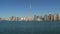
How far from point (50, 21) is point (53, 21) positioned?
323 centimetres

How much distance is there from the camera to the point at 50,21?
14125cm

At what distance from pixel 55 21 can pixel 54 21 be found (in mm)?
1904

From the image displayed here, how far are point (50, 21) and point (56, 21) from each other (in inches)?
242

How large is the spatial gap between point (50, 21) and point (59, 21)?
704 centimetres

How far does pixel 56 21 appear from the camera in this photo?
475 ft

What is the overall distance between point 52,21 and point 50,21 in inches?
126

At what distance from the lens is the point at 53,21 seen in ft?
470

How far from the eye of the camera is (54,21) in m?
143

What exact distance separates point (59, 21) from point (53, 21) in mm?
6302

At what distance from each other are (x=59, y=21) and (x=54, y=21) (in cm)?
548

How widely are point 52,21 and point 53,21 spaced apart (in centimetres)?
94
